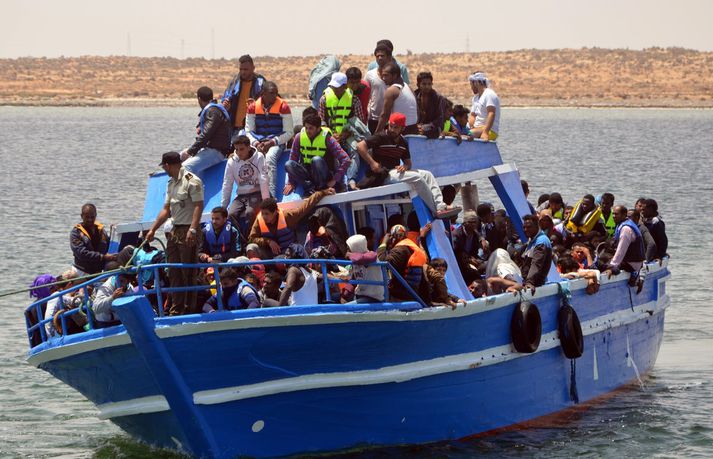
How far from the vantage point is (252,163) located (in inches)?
659

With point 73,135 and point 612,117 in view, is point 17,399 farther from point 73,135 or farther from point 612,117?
point 612,117

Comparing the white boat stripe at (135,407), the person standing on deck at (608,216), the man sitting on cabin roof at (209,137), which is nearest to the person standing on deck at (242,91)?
the man sitting on cabin roof at (209,137)

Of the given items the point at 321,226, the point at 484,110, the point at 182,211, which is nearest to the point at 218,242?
the point at 182,211

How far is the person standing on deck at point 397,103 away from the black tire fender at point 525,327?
2623mm

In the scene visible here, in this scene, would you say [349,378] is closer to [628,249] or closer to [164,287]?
[164,287]

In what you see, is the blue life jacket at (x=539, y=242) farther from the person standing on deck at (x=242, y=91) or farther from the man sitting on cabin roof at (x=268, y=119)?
the person standing on deck at (x=242, y=91)

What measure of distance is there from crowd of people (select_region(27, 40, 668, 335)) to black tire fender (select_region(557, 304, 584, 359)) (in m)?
0.62

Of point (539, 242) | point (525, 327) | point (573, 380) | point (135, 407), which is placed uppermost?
point (539, 242)

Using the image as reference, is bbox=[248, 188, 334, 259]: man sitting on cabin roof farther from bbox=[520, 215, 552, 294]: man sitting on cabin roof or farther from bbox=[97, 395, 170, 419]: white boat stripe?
bbox=[520, 215, 552, 294]: man sitting on cabin roof

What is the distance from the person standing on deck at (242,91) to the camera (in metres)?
18.3

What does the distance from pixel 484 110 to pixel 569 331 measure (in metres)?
3.50

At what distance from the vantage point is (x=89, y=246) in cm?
1677

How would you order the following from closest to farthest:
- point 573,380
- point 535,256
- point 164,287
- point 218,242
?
1. point 164,287
2. point 218,242
3. point 535,256
4. point 573,380

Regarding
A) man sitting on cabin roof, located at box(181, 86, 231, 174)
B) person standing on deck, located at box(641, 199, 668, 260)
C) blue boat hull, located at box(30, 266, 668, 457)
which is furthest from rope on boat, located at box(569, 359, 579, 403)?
man sitting on cabin roof, located at box(181, 86, 231, 174)
